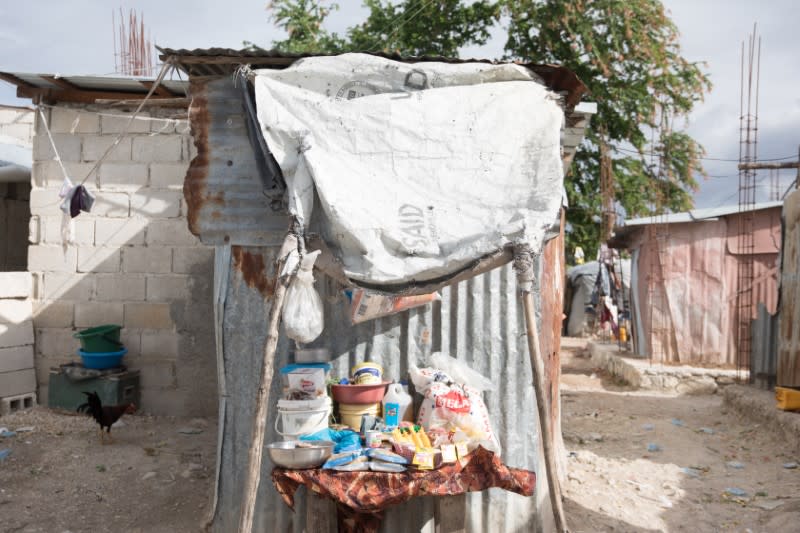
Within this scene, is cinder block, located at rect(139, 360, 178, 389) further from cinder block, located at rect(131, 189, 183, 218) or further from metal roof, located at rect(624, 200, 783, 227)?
metal roof, located at rect(624, 200, 783, 227)

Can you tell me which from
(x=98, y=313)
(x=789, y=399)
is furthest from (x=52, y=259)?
(x=789, y=399)

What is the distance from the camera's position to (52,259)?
7895 millimetres

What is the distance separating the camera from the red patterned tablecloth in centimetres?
338

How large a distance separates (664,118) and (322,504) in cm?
1650

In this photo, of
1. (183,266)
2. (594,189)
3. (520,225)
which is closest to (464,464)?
(520,225)

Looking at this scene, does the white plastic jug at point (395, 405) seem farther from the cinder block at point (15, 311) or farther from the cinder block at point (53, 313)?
the cinder block at point (15, 311)

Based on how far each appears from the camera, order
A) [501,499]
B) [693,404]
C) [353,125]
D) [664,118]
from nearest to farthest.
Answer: [353,125]
[501,499]
[693,404]
[664,118]

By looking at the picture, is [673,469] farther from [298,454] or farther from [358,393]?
[298,454]

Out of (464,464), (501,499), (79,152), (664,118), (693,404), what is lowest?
(693,404)

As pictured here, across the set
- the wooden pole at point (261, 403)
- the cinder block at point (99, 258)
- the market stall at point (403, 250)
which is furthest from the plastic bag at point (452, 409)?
the cinder block at point (99, 258)

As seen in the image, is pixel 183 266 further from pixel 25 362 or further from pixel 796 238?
pixel 796 238

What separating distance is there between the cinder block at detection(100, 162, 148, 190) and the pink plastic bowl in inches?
201

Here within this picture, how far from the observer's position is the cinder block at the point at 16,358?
24.9 feet

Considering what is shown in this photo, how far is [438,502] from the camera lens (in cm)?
388
